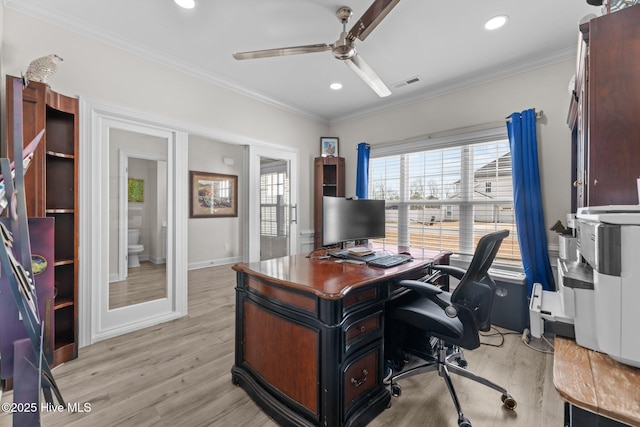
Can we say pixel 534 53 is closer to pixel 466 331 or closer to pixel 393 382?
pixel 466 331

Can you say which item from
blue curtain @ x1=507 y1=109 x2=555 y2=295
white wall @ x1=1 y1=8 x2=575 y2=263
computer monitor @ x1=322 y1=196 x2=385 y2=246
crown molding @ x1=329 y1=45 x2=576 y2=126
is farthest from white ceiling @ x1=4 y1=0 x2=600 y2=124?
computer monitor @ x1=322 y1=196 x2=385 y2=246

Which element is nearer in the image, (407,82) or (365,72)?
(365,72)

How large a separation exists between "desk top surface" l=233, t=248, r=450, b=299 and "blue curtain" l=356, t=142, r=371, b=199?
2.09 m

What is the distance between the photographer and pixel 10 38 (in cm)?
199

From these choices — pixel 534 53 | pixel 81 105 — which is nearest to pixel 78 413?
pixel 81 105

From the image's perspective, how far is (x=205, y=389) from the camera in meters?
1.84

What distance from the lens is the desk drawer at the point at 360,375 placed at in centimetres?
141

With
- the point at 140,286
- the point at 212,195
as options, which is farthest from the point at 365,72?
the point at 212,195

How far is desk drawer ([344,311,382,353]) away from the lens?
1.42 meters

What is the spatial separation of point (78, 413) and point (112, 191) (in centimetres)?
178

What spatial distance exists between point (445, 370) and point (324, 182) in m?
3.16

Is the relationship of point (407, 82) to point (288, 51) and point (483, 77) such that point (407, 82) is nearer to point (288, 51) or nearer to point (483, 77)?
point (483, 77)

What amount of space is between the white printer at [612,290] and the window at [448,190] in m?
2.38

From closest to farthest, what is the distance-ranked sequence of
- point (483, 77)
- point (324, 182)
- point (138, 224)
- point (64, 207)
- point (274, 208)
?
point (64, 207) → point (138, 224) → point (483, 77) → point (274, 208) → point (324, 182)
